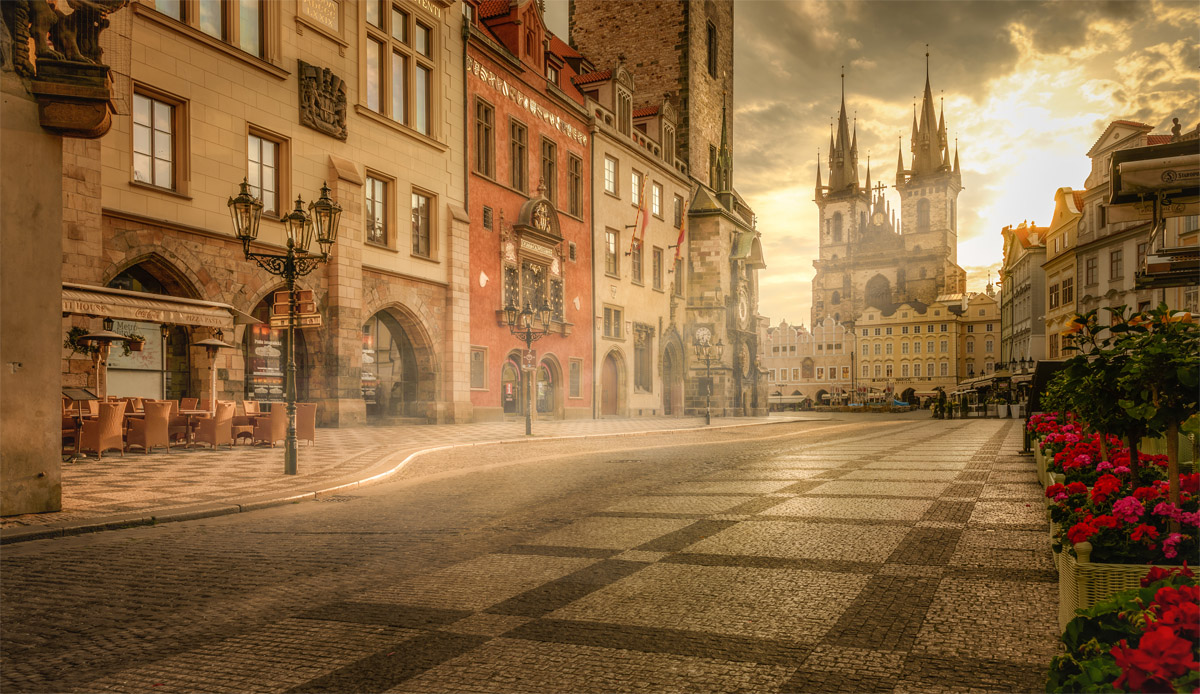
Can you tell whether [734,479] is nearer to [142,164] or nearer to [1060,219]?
[142,164]

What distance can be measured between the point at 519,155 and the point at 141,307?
62.6ft

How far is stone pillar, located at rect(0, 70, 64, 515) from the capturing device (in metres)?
8.40

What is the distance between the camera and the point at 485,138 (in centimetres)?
3028

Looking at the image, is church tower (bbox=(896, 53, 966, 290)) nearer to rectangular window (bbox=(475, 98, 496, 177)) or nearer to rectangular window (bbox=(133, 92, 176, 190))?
rectangular window (bbox=(475, 98, 496, 177))

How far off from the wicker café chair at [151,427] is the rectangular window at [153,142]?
215 inches

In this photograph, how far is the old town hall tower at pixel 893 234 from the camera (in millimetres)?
121438

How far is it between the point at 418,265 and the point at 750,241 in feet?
86.2

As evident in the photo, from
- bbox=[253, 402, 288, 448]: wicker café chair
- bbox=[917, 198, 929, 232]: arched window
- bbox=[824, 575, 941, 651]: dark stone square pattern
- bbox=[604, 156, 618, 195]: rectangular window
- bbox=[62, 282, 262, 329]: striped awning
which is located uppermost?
bbox=[917, 198, 929, 232]: arched window

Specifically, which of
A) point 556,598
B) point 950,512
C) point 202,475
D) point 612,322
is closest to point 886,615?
point 556,598

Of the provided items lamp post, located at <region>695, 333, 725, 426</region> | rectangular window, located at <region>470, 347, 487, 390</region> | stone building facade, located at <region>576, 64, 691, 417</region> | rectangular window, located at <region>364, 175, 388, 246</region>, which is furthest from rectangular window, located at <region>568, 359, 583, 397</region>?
rectangular window, located at <region>364, 175, 388, 246</region>

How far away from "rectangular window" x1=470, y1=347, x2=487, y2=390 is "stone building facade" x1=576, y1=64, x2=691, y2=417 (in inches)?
340

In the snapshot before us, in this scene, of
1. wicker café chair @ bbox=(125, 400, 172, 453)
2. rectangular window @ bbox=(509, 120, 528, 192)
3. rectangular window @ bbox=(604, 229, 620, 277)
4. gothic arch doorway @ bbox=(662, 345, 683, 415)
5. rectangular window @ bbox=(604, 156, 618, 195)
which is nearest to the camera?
wicker café chair @ bbox=(125, 400, 172, 453)

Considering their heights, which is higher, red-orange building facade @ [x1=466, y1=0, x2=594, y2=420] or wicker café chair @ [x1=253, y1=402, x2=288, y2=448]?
red-orange building facade @ [x1=466, y1=0, x2=594, y2=420]

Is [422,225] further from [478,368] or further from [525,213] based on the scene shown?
[525,213]
